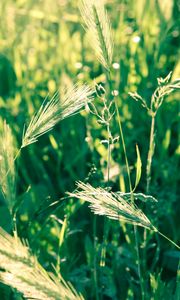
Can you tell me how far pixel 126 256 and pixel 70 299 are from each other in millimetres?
473

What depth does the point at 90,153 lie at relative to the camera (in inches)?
57.9

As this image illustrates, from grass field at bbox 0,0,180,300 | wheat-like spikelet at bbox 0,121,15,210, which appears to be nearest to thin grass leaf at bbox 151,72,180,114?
grass field at bbox 0,0,180,300

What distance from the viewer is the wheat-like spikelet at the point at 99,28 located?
2.67 feet

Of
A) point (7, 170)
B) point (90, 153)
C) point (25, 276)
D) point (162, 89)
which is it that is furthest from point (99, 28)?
point (90, 153)

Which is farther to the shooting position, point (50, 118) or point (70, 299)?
point (50, 118)

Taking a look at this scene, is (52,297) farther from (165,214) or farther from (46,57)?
(46,57)

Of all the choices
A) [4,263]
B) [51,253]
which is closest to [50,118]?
[4,263]

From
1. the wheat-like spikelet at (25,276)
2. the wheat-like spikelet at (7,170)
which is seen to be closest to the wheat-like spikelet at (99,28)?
the wheat-like spikelet at (7,170)

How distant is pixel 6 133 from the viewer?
2.69 ft

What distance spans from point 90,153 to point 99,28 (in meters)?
0.68

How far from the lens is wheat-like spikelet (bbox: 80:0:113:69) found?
2.67ft

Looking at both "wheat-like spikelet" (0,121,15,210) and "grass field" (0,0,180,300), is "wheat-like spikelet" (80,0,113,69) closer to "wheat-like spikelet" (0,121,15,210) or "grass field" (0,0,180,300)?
"grass field" (0,0,180,300)

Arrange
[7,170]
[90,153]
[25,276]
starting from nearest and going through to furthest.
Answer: [25,276], [7,170], [90,153]

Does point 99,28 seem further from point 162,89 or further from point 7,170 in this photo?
point 7,170
